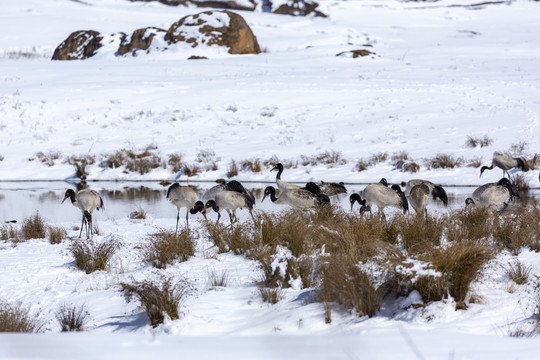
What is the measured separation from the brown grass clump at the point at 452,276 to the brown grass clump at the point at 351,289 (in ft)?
1.33

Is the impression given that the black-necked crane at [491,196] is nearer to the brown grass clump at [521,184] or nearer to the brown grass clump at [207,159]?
the brown grass clump at [521,184]

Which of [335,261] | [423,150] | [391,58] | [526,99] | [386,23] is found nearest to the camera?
[335,261]

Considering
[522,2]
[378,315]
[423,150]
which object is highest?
[522,2]

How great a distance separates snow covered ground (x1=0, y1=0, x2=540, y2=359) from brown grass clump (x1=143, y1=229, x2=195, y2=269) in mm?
199

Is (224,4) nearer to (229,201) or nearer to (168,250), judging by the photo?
(229,201)

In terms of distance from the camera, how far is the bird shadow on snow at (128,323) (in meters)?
5.02

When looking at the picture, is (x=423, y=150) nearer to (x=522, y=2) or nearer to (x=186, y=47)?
(x=186, y=47)

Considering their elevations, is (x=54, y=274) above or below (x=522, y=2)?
below

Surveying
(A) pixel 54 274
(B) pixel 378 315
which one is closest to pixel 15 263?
(A) pixel 54 274

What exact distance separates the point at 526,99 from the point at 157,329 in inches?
1072

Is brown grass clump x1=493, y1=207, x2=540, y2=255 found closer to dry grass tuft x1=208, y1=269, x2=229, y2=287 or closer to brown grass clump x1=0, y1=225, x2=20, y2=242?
dry grass tuft x1=208, y1=269, x2=229, y2=287

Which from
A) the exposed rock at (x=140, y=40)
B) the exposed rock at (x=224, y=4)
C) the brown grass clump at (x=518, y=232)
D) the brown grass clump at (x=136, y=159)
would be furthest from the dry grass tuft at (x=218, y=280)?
the exposed rock at (x=224, y=4)

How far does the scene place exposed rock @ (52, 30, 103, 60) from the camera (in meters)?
48.8

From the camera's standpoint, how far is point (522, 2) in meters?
85.1
